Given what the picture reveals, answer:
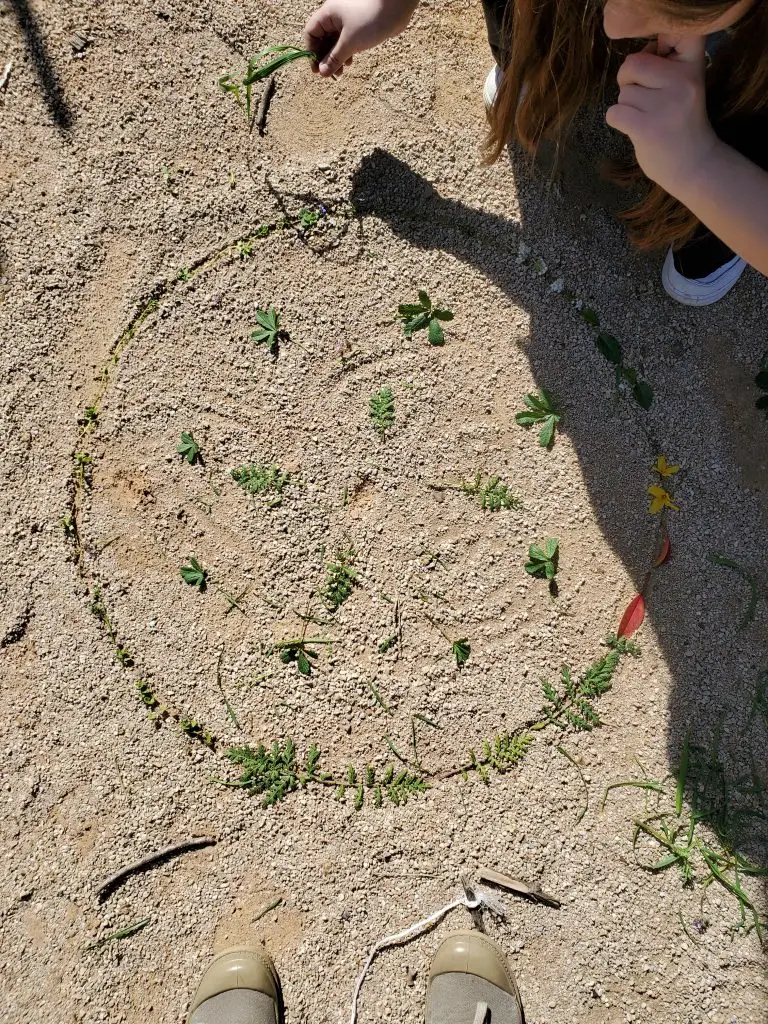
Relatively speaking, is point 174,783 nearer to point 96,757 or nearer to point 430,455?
point 96,757

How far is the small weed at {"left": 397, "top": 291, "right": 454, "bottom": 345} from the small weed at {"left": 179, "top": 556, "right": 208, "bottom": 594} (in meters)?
0.90

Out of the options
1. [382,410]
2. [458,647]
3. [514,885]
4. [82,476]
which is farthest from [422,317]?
[514,885]

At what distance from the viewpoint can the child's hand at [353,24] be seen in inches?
71.2

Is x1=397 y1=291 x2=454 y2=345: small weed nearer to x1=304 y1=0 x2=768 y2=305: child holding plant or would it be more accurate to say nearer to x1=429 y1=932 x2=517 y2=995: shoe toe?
x1=304 y1=0 x2=768 y2=305: child holding plant

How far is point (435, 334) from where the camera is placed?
2104mm

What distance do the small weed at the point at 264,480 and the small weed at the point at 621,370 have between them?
0.99 meters

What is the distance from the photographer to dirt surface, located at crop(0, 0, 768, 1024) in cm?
200

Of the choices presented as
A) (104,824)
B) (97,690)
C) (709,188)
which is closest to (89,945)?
(104,824)

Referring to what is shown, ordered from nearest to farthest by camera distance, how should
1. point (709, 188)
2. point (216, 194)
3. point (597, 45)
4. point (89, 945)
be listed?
point (709, 188) → point (597, 45) → point (89, 945) → point (216, 194)

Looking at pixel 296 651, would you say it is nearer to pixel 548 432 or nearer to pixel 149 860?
pixel 149 860

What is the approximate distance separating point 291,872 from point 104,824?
1.76 feet

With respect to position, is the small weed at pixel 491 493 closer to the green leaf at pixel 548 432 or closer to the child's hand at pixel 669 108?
the green leaf at pixel 548 432

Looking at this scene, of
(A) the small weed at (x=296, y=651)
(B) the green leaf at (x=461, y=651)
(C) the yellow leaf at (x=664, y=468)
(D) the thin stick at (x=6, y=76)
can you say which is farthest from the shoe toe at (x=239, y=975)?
(D) the thin stick at (x=6, y=76)

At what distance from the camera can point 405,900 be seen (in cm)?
201
